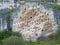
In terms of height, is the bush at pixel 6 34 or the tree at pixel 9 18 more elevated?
the tree at pixel 9 18

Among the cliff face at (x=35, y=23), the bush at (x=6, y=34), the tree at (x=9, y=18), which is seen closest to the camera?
the bush at (x=6, y=34)

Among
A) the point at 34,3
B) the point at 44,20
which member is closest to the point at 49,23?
the point at 44,20

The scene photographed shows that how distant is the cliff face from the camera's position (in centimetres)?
1284

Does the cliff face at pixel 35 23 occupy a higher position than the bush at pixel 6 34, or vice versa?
the cliff face at pixel 35 23

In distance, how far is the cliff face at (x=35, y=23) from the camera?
12.8 metres

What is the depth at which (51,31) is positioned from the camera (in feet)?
42.1

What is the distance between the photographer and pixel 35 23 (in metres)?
13.0

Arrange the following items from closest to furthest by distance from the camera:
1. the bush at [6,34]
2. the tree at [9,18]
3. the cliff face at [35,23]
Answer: the bush at [6,34] → the cliff face at [35,23] → the tree at [9,18]

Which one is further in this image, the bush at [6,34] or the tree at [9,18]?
the tree at [9,18]

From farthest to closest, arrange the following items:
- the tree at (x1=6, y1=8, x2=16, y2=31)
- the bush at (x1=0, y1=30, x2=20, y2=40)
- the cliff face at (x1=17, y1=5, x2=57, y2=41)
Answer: the tree at (x1=6, y1=8, x2=16, y2=31)
the cliff face at (x1=17, y1=5, x2=57, y2=41)
the bush at (x1=0, y1=30, x2=20, y2=40)

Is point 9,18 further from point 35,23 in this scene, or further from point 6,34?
point 35,23

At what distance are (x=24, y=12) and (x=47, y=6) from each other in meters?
0.99

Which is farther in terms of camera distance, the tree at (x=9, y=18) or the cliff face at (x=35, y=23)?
the tree at (x=9, y=18)

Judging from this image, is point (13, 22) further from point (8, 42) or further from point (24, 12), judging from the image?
point (8, 42)
